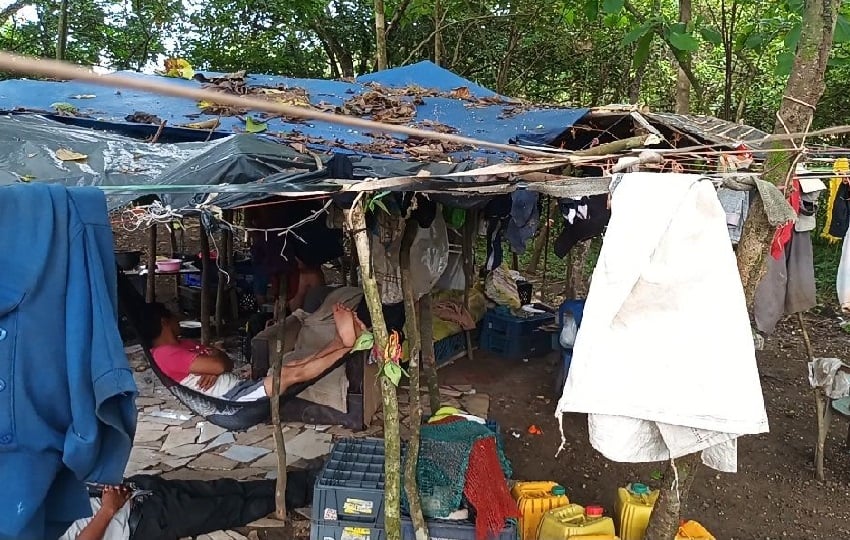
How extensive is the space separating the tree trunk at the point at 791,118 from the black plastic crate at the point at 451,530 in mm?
659

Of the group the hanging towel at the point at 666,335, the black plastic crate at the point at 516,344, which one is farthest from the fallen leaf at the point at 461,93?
the hanging towel at the point at 666,335

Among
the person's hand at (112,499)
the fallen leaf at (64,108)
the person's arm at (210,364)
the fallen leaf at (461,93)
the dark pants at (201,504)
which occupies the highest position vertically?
the fallen leaf at (461,93)

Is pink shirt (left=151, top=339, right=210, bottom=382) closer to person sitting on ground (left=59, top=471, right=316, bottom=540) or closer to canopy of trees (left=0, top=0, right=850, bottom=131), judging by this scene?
person sitting on ground (left=59, top=471, right=316, bottom=540)

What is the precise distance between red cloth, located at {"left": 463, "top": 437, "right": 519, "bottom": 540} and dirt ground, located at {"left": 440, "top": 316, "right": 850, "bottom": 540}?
1.13 meters

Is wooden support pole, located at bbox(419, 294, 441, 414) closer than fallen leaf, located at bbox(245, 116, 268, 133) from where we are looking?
No

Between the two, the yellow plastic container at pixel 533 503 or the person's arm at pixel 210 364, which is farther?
the person's arm at pixel 210 364

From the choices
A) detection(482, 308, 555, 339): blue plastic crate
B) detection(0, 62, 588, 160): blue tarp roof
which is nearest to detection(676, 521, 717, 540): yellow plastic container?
detection(0, 62, 588, 160): blue tarp roof

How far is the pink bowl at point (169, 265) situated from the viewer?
6781mm

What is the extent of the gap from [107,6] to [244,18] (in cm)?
194

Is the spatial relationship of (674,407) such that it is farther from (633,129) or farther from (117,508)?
(633,129)

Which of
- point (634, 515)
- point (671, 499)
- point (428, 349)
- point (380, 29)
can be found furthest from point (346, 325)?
point (380, 29)

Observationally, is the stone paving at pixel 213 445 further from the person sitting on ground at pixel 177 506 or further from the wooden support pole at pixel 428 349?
the wooden support pole at pixel 428 349

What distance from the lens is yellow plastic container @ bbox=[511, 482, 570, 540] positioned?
9.75 ft

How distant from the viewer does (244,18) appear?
9.47 metres
